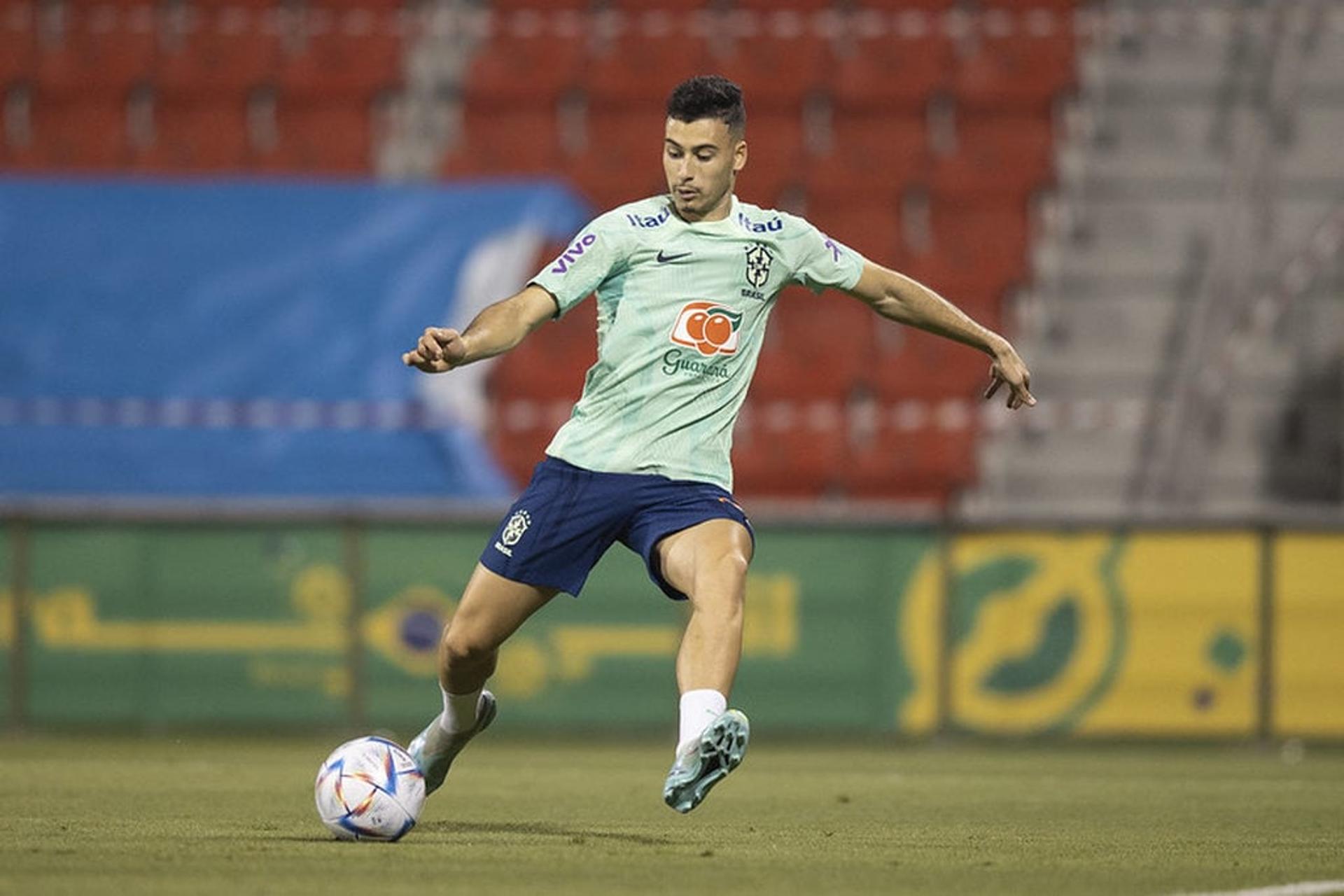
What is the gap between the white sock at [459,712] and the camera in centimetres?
710

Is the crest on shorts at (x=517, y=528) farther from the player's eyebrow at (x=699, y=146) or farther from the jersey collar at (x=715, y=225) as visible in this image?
the player's eyebrow at (x=699, y=146)

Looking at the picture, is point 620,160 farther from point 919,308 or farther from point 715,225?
point 715,225

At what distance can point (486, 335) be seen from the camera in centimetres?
623

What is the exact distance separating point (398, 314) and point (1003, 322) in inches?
158

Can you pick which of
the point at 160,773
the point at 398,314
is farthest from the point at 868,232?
the point at 160,773

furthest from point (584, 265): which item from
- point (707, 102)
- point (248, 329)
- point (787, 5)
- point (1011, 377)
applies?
point (787, 5)

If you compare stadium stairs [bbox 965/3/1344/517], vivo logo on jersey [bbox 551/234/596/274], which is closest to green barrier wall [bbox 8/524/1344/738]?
stadium stairs [bbox 965/3/1344/517]

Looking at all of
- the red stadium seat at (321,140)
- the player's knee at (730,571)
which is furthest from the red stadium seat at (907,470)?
the player's knee at (730,571)

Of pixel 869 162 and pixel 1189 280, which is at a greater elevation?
pixel 869 162

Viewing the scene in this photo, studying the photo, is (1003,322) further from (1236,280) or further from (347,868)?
(347,868)

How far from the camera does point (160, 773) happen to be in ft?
31.7

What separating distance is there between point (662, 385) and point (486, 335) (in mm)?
666

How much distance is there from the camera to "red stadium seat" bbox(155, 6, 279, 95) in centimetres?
1681

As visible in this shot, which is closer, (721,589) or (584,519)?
(721,589)
